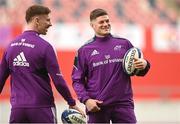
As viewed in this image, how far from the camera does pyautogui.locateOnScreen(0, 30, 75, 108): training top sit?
8.31 m

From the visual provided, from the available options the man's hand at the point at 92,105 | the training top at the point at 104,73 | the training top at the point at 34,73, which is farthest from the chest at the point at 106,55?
the training top at the point at 34,73

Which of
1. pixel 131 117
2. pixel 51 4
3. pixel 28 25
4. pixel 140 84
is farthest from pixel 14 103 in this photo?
pixel 51 4

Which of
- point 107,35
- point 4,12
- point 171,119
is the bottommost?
point 171,119

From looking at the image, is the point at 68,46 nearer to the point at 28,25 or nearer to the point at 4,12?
the point at 4,12

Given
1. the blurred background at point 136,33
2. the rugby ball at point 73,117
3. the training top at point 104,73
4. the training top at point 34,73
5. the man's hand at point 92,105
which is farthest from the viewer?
the blurred background at point 136,33

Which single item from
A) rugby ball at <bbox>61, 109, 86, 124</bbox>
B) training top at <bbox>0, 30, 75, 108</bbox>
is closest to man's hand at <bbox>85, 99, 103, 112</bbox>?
rugby ball at <bbox>61, 109, 86, 124</bbox>

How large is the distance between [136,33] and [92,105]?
15.4 metres

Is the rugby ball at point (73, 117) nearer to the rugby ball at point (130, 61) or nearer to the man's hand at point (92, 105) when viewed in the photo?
the man's hand at point (92, 105)

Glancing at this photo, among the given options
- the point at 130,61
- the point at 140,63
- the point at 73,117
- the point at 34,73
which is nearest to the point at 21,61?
the point at 34,73

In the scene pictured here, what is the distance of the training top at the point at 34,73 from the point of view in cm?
831

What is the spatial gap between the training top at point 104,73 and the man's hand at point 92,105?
0.21ft

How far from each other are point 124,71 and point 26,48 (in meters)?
1.24

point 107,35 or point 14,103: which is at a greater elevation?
point 107,35

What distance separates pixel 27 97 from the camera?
27.4 feet
